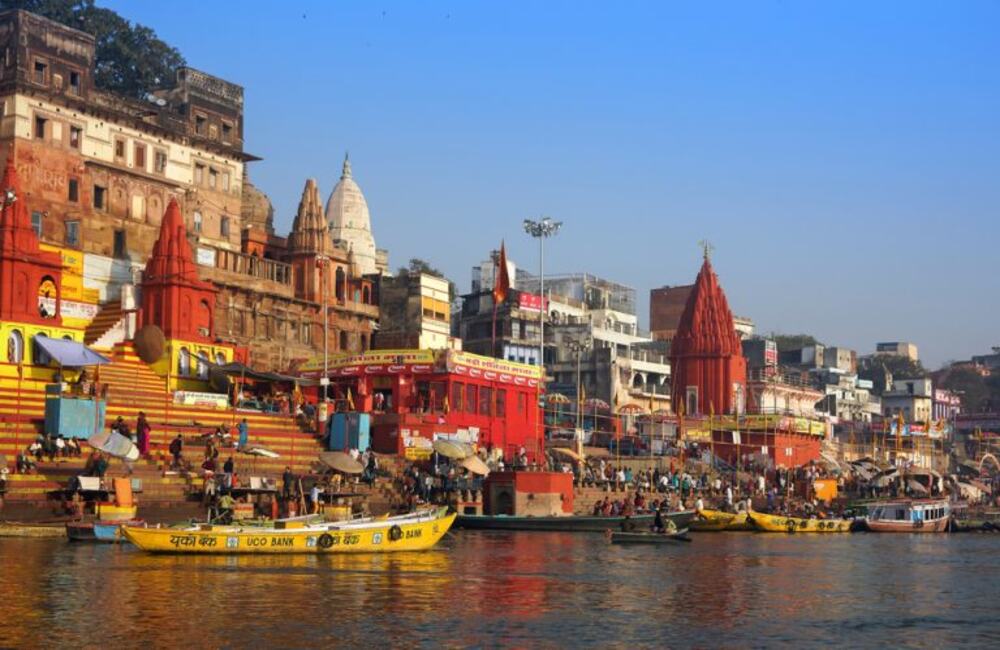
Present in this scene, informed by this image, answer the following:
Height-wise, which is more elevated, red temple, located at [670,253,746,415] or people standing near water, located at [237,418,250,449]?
red temple, located at [670,253,746,415]

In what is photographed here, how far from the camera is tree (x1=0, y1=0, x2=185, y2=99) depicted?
2815 inches

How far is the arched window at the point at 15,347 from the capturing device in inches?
1743

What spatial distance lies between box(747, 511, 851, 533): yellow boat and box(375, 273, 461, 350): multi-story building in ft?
69.6

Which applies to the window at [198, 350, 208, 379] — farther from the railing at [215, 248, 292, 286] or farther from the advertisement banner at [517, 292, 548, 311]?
the advertisement banner at [517, 292, 548, 311]

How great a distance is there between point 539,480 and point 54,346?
15935mm

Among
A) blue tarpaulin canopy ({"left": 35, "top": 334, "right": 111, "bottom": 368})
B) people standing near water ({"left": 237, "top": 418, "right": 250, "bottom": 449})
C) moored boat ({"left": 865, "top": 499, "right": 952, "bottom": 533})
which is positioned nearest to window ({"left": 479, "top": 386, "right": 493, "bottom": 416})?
people standing near water ({"left": 237, "top": 418, "right": 250, "bottom": 449})

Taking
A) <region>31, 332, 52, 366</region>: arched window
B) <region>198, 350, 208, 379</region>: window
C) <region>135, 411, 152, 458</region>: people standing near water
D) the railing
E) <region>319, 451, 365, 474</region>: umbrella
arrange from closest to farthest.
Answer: <region>135, 411, 152, 458</region>: people standing near water → <region>319, 451, 365, 474</region>: umbrella → <region>31, 332, 52, 366</region>: arched window → <region>198, 350, 208, 379</region>: window → the railing

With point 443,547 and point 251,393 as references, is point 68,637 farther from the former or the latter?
point 251,393

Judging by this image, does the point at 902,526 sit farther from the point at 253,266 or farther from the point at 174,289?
the point at 174,289

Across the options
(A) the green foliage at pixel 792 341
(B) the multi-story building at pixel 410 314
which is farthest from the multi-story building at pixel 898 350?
(B) the multi-story building at pixel 410 314

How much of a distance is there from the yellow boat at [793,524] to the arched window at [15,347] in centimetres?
2480

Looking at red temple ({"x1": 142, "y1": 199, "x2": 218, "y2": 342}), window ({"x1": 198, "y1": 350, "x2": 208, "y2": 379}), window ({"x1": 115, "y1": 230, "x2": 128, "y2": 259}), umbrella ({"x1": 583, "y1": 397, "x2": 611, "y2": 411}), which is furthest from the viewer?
umbrella ({"x1": 583, "y1": 397, "x2": 611, "y2": 411})

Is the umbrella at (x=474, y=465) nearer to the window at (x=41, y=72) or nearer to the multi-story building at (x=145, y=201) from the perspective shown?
the multi-story building at (x=145, y=201)

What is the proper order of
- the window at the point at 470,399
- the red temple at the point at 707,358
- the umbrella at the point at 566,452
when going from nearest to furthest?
the window at the point at 470,399 < the umbrella at the point at 566,452 < the red temple at the point at 707,358
